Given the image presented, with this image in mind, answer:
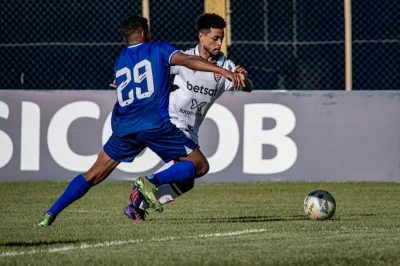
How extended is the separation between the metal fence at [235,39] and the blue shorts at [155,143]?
678cm

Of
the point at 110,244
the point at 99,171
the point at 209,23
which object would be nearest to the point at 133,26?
the point at 209,23

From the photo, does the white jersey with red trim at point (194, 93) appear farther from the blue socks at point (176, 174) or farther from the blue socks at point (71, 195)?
the blue socks at point (71, 195)

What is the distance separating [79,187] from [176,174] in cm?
82

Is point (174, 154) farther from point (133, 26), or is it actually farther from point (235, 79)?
point (235, 79)

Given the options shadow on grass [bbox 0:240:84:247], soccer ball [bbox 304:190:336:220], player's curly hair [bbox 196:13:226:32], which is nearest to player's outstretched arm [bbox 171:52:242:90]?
player's curly hair [bbox 196:13:226:32]

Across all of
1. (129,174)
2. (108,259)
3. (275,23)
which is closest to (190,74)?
(108,259)

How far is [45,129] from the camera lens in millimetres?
13789

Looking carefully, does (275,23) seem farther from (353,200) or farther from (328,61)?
(353,200)

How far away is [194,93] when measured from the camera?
914cm

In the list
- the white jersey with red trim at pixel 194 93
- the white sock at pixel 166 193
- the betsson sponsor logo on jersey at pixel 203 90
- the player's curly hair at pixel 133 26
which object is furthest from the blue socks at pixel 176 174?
the player's curly hair at pixel 133 26

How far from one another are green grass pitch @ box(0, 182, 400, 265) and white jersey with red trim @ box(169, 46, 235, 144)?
3.06 feet

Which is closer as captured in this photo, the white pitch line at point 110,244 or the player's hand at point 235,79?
the white pitch line at point 110,244

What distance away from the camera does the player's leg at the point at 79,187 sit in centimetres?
838

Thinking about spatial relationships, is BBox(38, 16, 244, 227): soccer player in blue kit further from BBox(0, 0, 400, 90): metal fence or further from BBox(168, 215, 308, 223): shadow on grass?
BBox(0, 0, 400, 90): metal fence
